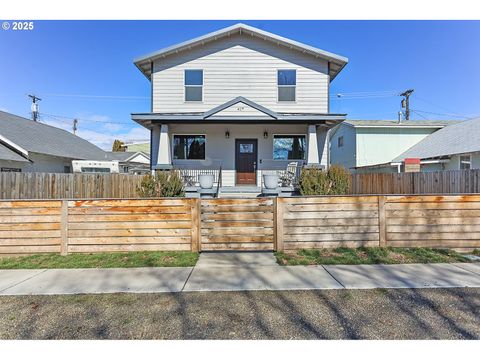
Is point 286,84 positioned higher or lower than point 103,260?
higher

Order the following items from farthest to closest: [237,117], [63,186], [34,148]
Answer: [34,148], [237,117], [63,186]

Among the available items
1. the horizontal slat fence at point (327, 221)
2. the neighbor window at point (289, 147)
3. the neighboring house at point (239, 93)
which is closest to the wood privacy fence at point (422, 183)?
the neighboring house at point (239, 93)

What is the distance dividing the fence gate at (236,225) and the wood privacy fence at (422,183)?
272 inches

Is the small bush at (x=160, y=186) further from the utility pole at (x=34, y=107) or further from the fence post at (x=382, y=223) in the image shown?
the utility pole at (x=34, y=107)

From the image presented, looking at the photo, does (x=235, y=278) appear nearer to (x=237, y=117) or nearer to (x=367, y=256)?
(x=367, y=256)

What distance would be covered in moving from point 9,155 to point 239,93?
Answer: 12.4 metres

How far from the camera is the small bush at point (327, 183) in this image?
318 inches

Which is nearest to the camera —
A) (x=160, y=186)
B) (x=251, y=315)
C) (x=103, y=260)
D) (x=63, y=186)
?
(x=251, y=315)

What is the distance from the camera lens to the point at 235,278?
4.33m

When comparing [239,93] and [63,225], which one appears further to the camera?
[239,93]

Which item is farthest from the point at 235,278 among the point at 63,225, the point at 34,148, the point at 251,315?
the point at 34,148

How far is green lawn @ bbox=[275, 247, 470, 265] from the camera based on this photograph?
5.04 m

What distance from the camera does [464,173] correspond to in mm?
8766

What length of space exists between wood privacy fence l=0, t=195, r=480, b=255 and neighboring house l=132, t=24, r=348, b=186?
6.79 metres
